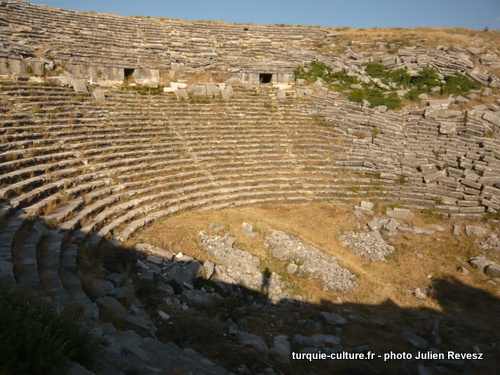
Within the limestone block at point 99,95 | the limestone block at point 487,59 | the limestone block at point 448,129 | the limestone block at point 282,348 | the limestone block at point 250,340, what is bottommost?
the limestone block at point 282,348

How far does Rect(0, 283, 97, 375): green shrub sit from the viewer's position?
3223 mm

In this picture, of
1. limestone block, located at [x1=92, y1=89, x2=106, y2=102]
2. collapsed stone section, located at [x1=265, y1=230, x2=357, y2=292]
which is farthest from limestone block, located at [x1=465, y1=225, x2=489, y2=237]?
limestone block, located at [x1=92, y1=89, x2=106, y2=102]

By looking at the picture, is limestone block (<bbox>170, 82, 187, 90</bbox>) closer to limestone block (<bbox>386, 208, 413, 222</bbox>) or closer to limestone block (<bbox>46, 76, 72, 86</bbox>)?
limestone block (<bbox>46, 76, 72, 86</bbox>)

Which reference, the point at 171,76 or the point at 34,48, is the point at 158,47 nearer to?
the point at 171,76

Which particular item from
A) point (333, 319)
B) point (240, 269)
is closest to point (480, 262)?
point (333, 319)

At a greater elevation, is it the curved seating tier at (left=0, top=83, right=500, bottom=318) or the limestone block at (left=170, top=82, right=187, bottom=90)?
the limestone block at (left=170, top=82, right=187, bottom=90)

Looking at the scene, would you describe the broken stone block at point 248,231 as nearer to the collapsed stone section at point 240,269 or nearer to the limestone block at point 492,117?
the collapsed stone section at point 240,269

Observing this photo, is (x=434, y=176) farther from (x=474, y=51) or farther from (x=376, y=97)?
(x=474, y=51)

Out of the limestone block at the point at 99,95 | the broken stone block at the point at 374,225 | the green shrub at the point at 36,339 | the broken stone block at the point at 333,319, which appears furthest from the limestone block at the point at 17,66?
the broken stone block at the point at 374,225

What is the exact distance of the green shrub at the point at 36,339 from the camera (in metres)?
3.22

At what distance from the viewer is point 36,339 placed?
3.43 meters

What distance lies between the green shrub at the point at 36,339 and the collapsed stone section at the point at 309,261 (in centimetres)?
619

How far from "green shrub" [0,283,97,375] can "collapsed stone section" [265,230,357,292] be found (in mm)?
6190

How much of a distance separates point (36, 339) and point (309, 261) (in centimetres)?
740
